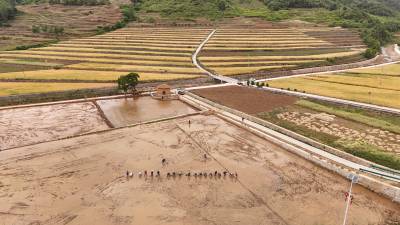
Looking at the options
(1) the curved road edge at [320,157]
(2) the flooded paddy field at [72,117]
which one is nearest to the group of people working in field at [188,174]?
(1) the curved road edge at [320,157]

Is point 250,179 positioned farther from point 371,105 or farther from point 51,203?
point 371,105

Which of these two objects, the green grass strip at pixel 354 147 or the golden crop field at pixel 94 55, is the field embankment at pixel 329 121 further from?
the golden crop field at pixel 94 55

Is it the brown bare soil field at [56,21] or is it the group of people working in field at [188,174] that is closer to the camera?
the group of people working in field at [188,174]

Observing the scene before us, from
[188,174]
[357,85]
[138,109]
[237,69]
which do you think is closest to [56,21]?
[237,69]

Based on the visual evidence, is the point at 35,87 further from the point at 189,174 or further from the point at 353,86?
the point at 353,86

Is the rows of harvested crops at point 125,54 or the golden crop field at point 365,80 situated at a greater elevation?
the rows of harvested crops at point 125,54

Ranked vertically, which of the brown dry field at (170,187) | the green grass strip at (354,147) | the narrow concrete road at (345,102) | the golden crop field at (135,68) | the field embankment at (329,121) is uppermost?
the golden crop field at (135,68)

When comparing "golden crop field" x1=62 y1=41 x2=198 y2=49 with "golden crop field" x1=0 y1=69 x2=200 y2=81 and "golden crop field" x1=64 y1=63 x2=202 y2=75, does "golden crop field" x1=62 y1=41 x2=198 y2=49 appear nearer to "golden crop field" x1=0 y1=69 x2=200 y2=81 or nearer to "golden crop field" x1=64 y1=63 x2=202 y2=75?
"golden crop field" x1=64 y1=63 x2=202 y2=75
